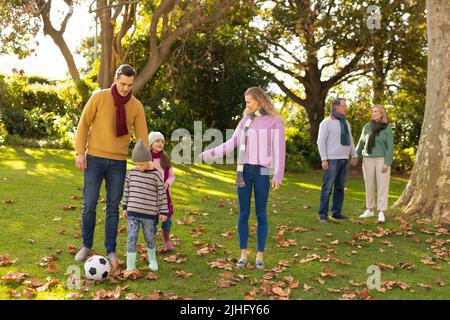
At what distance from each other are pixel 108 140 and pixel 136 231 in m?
1.15

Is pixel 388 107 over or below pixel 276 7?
below

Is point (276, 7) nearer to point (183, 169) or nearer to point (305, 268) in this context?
point (183, 169)

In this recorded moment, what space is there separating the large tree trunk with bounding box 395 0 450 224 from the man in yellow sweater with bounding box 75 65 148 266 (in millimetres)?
6022

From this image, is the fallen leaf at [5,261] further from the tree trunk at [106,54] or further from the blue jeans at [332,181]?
the tree trunk at [106,54]

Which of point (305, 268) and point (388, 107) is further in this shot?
point (388, 107)

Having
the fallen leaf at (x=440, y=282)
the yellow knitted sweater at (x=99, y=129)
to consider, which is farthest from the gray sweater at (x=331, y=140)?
the yellow knitted sweater at (x=99, y=129)

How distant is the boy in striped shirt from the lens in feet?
21.8

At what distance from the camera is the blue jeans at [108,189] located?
22.7ft

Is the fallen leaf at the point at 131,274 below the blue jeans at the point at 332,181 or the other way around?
below

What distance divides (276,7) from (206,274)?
16.3 m

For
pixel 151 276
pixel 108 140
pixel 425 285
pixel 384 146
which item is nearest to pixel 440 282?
pixel 425 285

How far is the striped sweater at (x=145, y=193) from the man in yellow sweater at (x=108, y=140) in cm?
37
